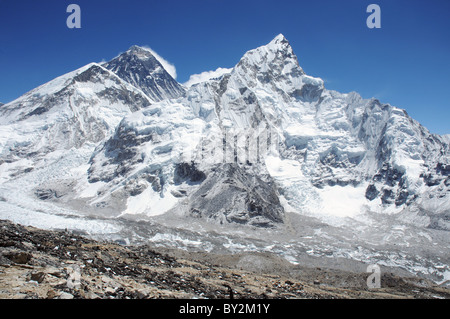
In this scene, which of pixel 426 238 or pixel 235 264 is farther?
pixel 426 238

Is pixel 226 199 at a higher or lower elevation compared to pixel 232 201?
higher

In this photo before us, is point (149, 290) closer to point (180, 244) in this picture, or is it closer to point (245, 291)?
point (245, 291)

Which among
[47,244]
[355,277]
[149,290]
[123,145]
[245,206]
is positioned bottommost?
[355,277]

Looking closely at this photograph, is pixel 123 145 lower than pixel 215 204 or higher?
higher

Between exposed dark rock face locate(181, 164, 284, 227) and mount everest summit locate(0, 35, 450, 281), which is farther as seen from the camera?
exposed dark rock face locate(181, 164, 284, 227)

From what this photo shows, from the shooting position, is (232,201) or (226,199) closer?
(232,201)

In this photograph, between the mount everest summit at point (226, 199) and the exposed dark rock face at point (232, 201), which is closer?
the mount everest summit at point (226, 199)
